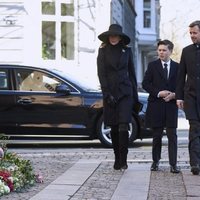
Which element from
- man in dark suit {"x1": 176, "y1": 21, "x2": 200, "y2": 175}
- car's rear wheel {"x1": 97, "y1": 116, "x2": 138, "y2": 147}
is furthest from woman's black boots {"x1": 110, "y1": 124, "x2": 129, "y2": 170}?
car's rear wheel {"x1": 97, "y1": 116, "x2": 138, "y2": 147}

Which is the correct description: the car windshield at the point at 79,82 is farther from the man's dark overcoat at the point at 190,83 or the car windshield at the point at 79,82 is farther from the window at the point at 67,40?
the window at the point at 67,40

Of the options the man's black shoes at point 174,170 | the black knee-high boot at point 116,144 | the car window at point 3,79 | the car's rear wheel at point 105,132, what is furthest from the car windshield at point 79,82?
the man's black shoes at point 174,170

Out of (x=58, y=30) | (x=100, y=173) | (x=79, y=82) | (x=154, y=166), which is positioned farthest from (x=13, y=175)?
(x=58, y=30)

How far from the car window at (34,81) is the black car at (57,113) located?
3 centimetres

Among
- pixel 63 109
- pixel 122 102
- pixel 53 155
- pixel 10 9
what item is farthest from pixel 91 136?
pixel 10 9

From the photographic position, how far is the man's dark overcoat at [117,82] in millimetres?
8398

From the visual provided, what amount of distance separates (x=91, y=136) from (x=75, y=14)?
31.1 ft

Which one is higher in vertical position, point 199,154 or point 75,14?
point 75,14

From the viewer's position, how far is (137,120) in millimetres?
12062

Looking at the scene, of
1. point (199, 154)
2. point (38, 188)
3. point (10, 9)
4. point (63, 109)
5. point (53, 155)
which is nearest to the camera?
point (38, 188)

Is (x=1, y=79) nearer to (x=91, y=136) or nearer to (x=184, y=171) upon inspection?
(x=91, y=136)

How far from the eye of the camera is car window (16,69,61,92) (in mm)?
12164

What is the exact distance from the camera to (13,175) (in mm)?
7055

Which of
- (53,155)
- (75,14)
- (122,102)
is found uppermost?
(75,14)
